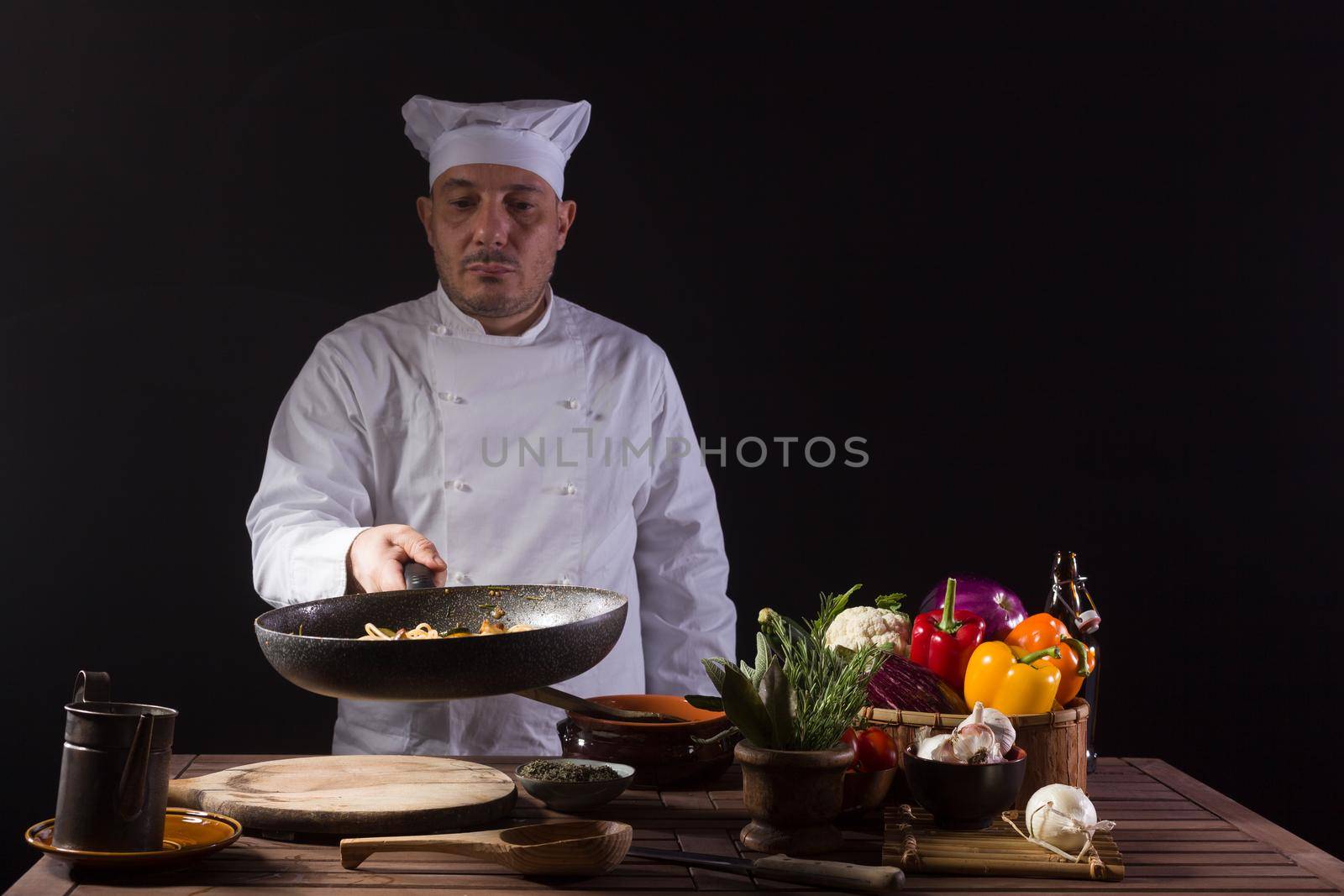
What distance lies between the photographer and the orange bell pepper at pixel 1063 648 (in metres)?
1.71

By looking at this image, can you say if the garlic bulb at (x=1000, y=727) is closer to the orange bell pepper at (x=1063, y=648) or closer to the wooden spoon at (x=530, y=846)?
the orange bell pepper at (x=1063, y=648)

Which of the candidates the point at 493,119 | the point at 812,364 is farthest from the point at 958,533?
the point at 493,119

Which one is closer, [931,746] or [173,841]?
[173,841]

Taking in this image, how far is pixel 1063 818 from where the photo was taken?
1.48m

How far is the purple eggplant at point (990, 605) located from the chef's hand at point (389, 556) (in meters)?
0.81

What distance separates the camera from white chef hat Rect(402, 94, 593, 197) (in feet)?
9.52

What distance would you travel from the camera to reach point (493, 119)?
2902mm

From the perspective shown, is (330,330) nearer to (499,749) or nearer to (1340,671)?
(499,749)

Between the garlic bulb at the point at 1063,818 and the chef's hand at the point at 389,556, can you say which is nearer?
the garlic bulb at the point at 1063,818

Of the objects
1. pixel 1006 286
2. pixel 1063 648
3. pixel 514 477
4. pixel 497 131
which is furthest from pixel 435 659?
pixel 1006 286

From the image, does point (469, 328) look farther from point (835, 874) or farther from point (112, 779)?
point (835, 874)

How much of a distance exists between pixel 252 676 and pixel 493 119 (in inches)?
59.2

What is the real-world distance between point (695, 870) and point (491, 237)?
6.01ft

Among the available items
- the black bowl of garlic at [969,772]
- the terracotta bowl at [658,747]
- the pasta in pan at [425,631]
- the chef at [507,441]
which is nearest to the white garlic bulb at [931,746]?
the black bowl of garlic at [969,772]
